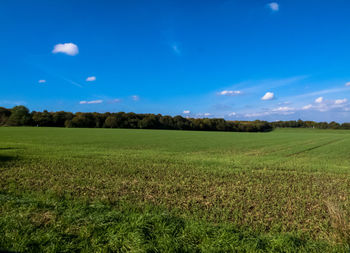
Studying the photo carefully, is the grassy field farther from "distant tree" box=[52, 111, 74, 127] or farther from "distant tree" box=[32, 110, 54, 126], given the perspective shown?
"distant tree" box=[52, 111, 74, 127]

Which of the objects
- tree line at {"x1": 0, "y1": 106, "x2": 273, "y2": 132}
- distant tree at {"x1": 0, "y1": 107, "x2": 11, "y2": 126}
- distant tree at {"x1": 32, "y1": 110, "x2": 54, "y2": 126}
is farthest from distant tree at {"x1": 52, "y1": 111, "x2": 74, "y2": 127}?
distant tree at {"x1": 0, "y1": 107, "x2": 11, "y2": 126}

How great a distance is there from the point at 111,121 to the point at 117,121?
3445mm

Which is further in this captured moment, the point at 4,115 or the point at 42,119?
the point at 4,115

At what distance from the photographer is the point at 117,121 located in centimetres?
12038

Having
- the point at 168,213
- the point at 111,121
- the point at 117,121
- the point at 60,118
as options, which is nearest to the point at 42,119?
the point at 60,118

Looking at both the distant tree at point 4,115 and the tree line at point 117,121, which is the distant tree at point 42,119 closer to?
the tree line at point 117,121

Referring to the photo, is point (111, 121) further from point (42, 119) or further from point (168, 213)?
point (168, 213)

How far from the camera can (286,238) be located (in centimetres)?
485

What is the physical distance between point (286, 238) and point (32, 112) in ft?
448

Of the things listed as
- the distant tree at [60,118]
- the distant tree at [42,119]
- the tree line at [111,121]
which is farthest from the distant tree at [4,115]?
the distant tree at [60,118]

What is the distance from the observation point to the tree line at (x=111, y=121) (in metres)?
109

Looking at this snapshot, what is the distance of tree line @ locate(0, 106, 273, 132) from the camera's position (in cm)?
10906

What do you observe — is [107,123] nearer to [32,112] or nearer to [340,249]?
[32,112]

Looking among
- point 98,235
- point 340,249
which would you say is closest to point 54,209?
point 98,235
